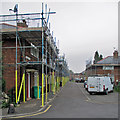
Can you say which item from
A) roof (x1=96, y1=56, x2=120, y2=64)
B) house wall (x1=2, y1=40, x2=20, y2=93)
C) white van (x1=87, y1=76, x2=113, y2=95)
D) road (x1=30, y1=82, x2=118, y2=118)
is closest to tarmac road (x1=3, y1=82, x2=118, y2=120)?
road (x1=30, y1=82, x2=118, y2=118)

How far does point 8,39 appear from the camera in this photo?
14.1 metres

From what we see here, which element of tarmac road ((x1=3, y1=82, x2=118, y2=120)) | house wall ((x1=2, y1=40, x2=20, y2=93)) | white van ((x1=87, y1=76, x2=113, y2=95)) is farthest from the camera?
white van ((x1=87, y1=76, x2=113, y2=95))

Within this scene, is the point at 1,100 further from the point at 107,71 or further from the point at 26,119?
the point at 107,71

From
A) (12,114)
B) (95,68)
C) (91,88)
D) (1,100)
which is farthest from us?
(95,68)

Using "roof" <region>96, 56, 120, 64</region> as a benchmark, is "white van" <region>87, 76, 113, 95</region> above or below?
below

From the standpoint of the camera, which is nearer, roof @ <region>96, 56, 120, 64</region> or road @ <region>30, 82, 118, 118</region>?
road @ <region>30, 82, 118, 118</region>

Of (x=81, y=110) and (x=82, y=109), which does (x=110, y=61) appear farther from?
(x=81, y=110)

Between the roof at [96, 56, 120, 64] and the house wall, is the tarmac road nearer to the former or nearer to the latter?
the house wall

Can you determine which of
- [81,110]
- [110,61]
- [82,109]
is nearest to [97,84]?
[82,109]

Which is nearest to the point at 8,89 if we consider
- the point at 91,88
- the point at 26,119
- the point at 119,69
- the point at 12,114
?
the point at 12,114

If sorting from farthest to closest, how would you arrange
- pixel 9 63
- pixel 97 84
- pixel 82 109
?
pixel 97 84, pixel 9 63, pixel 82 109

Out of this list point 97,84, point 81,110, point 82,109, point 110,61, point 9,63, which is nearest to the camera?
point 81,110

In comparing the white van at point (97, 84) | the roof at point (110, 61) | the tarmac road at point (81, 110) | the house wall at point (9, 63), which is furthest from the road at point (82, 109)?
the roof at point (110, 61)

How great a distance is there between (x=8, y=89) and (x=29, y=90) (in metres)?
2.40
